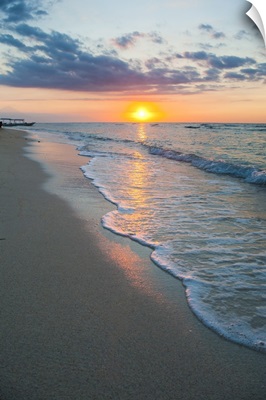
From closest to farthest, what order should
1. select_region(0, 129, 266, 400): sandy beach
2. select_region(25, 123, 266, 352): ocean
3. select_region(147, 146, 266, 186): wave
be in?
select_region(0, 129, 266, 400): sandy beach → select_region(25, 123, 266, 352): ocean → select_region(147, 146, 266, 186): wave

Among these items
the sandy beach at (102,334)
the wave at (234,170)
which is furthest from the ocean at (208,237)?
the wave at (234,170)

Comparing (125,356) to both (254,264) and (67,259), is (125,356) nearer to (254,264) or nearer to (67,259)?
(67,259)

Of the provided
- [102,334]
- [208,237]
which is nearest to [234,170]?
[208,237]

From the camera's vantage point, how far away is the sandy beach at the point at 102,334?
1812 mm

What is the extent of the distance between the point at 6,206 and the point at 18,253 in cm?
208

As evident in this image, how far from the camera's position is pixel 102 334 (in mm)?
2275

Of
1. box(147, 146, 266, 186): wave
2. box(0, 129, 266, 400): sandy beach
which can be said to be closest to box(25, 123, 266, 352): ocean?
box(0, 129, 266, 400): sandy beach

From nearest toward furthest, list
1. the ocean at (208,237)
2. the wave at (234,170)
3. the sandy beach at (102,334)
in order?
the sandy beach at (102,334) < the ocean at (208,237) < the wave at (234,170)

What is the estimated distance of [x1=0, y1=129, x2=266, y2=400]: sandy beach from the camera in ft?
5.94

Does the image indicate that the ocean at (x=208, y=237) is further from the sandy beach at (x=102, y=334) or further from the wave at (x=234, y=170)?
the wave at (x=234, y=170)

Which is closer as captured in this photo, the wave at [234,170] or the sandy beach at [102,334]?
the sandy beach at [102,334]

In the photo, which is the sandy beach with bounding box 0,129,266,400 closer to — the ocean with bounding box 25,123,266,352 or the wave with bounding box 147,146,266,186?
the ocean with bounding box 25,123,266,352

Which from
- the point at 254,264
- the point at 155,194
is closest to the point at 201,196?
the point at 155,194

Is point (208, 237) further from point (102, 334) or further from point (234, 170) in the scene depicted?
point (234, 170)
